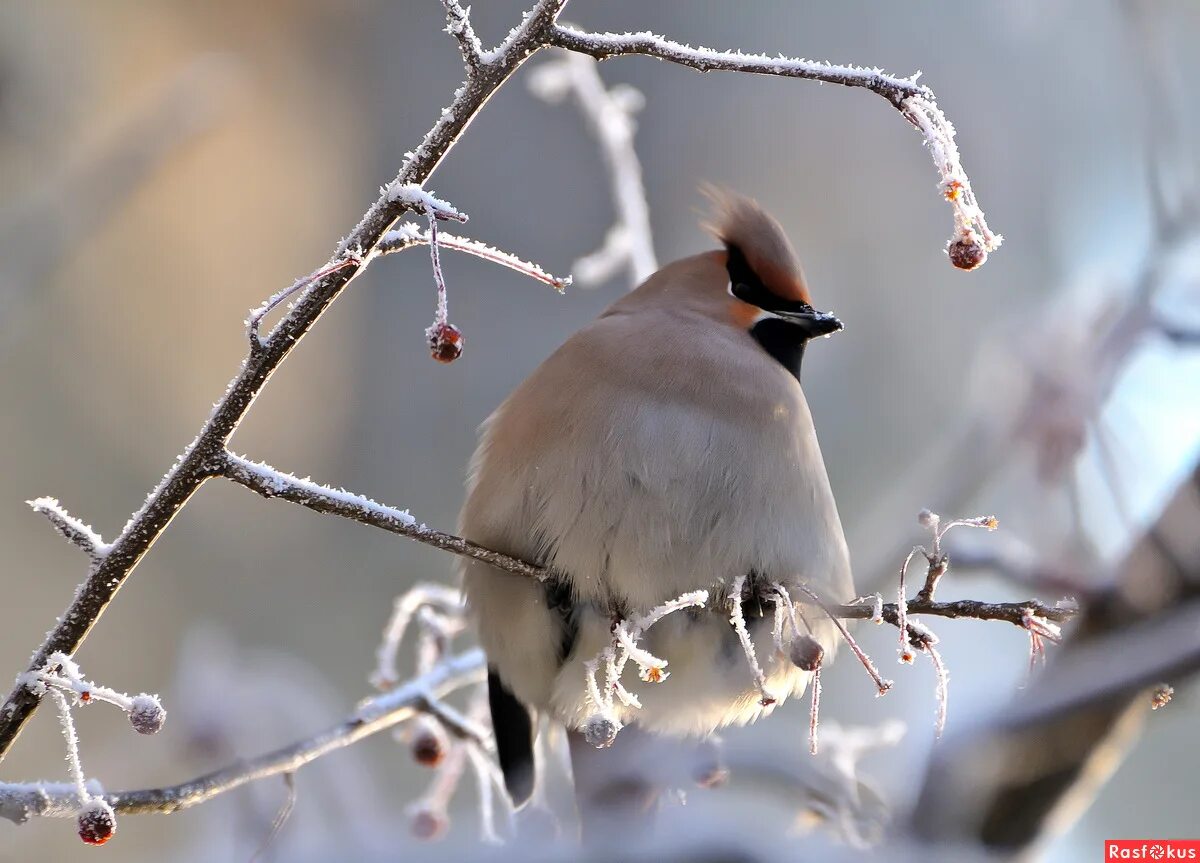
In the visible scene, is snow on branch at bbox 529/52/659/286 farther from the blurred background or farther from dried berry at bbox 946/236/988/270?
dried berry at bbox 946/236/988/270

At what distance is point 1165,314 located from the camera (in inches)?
82.6

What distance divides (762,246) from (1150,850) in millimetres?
1235

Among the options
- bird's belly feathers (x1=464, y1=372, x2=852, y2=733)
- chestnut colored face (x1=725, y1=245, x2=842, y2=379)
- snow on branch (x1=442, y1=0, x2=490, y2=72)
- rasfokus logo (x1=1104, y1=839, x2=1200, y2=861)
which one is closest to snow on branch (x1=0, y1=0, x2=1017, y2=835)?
snow on branch (x1=442, y1=0, x2=490, y2=72)

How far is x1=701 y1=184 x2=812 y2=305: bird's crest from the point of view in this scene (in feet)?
7.83

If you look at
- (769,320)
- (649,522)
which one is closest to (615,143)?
(769,320)

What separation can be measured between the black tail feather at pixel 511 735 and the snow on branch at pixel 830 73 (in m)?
1.28

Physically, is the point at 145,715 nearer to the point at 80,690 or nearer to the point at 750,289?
the point at 80,690

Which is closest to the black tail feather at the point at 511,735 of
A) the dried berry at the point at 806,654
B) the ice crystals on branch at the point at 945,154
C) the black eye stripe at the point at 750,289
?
the black eye stripe at the point at 750,289

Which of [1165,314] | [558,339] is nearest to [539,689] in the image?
[1165,314]

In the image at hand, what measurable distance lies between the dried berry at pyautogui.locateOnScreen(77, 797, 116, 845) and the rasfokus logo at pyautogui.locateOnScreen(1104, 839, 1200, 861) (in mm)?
1576

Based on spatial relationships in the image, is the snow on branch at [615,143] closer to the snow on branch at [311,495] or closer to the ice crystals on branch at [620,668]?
the ice crystals on branch at [620,668]

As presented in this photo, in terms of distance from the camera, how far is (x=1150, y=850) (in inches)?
90.4

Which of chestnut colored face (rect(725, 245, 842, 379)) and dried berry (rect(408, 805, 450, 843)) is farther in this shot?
chestnut colored face (rect(725, 245, 842, 379))

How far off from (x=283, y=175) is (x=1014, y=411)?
147 inches
